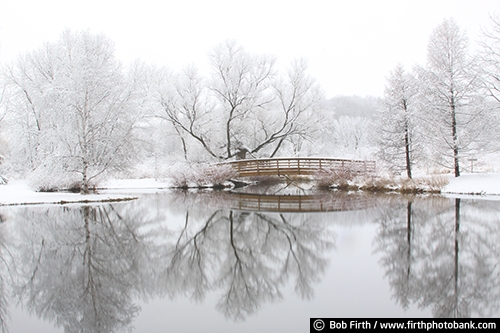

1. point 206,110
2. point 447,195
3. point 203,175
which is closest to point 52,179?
point 203,175

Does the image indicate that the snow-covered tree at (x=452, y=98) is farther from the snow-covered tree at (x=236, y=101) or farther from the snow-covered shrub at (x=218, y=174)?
the snow-covered shrub at (x=218, y=174)

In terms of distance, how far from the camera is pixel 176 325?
12.5 feet

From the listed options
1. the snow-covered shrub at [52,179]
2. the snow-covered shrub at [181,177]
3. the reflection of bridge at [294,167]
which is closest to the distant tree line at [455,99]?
the reflection of bridge at [294,167]

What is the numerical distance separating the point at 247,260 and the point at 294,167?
22.8m

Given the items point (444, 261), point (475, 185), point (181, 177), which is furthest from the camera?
point (181, 177)

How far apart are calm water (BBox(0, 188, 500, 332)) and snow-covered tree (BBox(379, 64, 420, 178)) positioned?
53.2ft

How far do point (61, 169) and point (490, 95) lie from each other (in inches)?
917

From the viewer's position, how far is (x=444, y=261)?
580 cm

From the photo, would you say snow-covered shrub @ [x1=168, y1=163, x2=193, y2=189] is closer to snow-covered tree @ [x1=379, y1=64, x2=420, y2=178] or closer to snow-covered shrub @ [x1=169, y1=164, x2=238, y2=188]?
snow-covered shrub @ [x1=169, y1=164, x2=238, y2=188]

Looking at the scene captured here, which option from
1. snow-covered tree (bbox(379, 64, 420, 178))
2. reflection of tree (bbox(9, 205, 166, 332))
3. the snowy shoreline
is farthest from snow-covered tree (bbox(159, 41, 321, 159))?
reflection of tree (bbox(9, 205, 166, 332))

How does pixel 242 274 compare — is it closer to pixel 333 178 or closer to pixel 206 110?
pixel 333 178

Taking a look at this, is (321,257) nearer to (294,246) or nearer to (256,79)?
(294,246)

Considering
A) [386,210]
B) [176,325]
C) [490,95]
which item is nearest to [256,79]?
[490,95]

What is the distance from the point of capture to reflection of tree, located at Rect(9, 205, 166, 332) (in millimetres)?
4156
